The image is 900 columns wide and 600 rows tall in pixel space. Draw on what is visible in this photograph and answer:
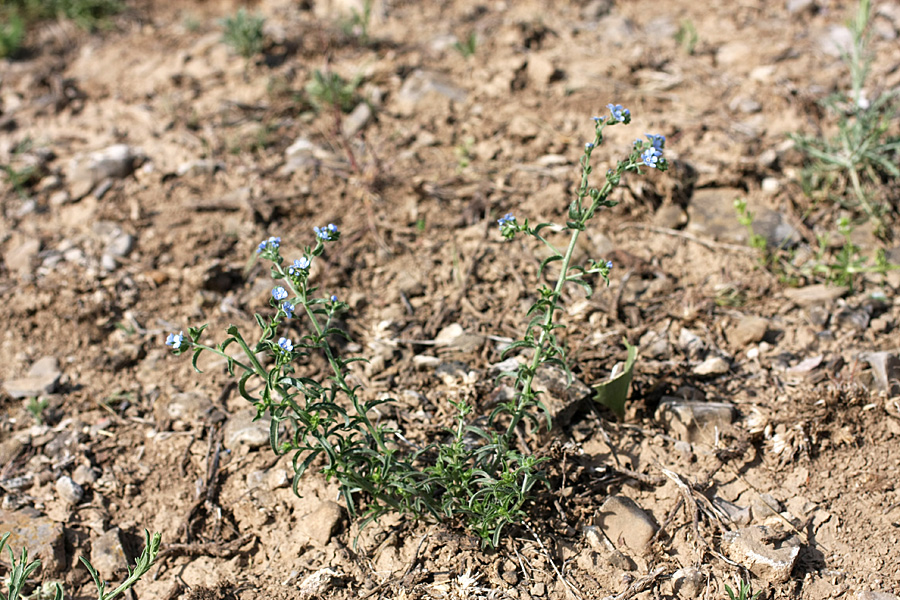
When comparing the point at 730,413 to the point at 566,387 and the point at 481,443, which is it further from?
the point at 481,443

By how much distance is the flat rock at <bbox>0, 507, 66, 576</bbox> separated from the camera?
2.86 m

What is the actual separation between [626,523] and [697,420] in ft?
1.97

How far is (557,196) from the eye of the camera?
4078 mm

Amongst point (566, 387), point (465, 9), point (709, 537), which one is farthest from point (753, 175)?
point (465, 9)

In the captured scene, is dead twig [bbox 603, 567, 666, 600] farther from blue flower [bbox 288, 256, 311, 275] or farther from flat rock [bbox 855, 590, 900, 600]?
blue flower [bbox 288, 256, 311, 275]

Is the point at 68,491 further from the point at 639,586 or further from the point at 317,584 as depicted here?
A: the point at 639,586

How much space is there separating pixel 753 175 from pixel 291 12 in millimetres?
3832

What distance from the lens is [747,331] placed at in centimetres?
348

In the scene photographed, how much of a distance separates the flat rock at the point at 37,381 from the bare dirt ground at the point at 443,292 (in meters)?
A: 0.02

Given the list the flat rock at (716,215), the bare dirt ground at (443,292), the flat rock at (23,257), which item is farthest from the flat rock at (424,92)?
the flat rock at (23,257)

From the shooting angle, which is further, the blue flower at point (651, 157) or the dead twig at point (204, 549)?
the dead twig at point (204, 549)

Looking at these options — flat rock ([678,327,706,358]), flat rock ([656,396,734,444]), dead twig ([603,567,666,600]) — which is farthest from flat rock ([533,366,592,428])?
dead twig ([603,567,666,600])

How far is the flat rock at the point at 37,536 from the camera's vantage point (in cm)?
286

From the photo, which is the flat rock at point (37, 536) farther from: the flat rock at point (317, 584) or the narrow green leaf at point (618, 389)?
the narrow green leaf at point (618, 389)
